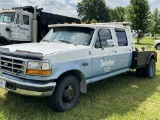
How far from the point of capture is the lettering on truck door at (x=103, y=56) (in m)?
5.36

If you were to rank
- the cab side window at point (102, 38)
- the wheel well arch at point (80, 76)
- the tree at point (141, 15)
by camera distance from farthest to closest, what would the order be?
the tree at point (141, 15) → the cab side window at point (102, 38) → the wheel well arch at point (80, 76)

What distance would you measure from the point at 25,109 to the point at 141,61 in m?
4.32

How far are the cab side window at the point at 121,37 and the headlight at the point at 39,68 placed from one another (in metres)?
3.00

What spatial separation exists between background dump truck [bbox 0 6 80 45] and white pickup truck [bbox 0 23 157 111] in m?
5.55

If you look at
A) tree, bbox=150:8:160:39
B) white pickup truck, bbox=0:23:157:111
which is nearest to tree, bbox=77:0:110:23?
tree, bbox=150:8:160:39

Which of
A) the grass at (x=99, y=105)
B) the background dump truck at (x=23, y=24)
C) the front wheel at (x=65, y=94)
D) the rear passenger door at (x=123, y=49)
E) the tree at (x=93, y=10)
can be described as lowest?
the grass at (x=99, y=105)

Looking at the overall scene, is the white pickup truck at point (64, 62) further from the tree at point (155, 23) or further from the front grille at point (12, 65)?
the tree at point (155, 23)

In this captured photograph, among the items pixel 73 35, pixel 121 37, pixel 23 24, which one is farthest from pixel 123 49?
pixel 23 24

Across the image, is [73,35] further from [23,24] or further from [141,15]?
[141,15]

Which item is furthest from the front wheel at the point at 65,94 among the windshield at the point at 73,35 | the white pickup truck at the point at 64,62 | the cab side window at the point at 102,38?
the cab side window at the point at 102,38

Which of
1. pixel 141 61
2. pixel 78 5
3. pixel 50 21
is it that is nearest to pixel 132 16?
pixel 50 21

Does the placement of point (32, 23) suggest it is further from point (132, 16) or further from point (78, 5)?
point (78, 5)

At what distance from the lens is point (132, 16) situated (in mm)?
35719

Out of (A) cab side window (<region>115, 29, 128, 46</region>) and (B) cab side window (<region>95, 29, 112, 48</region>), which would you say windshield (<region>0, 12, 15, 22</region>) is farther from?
(B) cab side window (<region>95, 29, 112, 48</region>)
